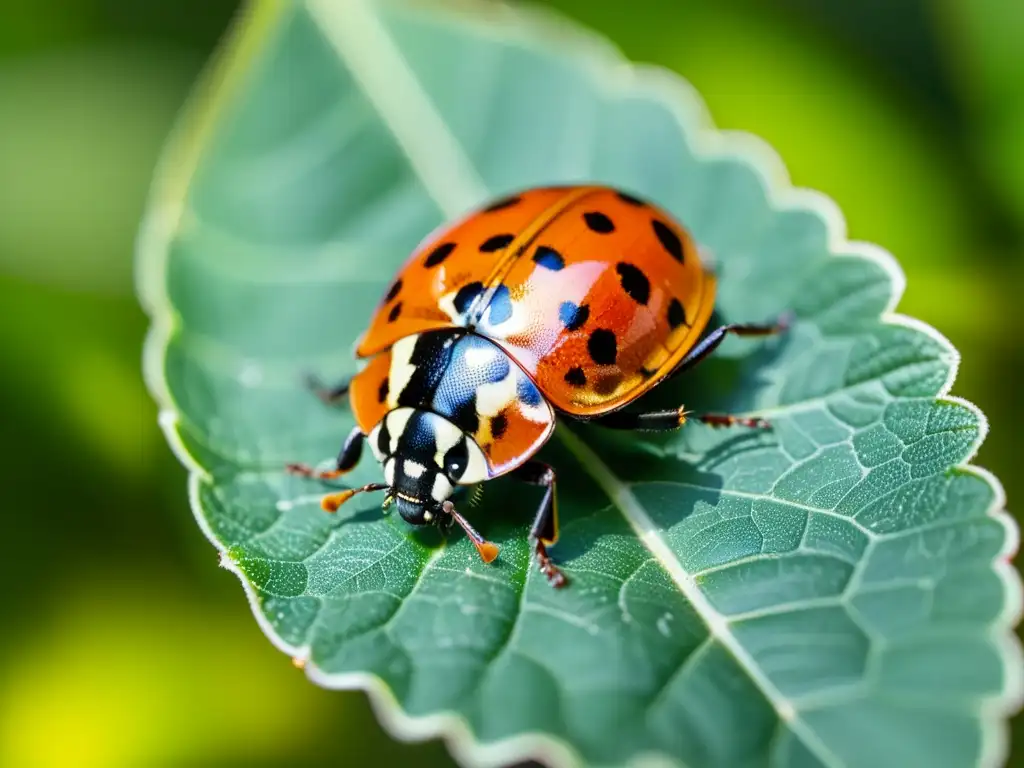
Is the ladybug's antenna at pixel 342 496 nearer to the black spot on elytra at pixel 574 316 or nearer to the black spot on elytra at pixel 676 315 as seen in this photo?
the black spot on elytra at pixel 574 316

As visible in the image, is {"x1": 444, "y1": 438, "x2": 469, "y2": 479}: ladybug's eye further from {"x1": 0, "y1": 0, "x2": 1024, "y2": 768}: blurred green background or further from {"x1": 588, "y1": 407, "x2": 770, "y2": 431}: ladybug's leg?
{"x1": 0, "y1": 0, "x2": 1024, "y2": 768}: blurred green background

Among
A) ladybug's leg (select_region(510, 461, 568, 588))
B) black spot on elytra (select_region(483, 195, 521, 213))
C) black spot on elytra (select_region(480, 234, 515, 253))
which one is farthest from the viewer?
black spot on elytra (select_region(483, 195, 521, 213))

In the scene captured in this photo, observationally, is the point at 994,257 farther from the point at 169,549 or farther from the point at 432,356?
the point at 169,549

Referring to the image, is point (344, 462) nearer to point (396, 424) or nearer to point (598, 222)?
point (396, 424)

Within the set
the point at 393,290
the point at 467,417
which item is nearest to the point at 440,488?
the point at 467,417

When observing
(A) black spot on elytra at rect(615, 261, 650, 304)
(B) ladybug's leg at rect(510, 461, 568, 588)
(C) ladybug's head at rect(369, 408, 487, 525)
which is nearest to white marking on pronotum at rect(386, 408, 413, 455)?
(C) ladybug's head at rect(369, 408, 487, 525)

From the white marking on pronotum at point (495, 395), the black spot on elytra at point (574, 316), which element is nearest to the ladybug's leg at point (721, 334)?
the black spot on elytra at point (574, 316)
